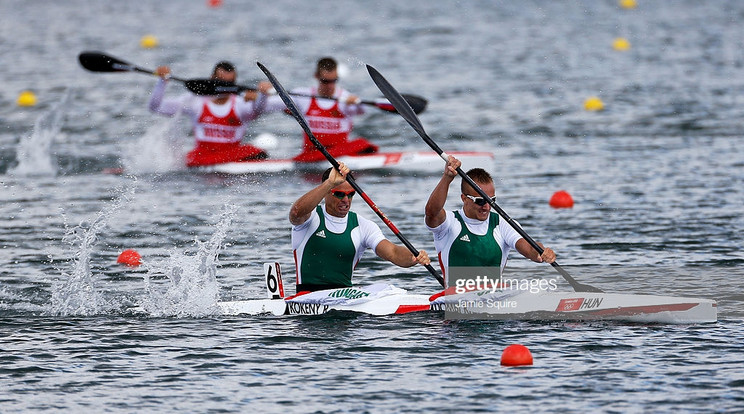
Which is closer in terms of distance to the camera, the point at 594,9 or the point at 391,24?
the point at 391,24

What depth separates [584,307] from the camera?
1070 centimetres

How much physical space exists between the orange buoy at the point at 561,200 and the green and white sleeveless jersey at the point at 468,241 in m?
5.41

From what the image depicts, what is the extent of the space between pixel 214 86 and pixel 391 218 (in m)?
3.25

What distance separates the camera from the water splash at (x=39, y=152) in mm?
18797

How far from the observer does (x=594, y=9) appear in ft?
135

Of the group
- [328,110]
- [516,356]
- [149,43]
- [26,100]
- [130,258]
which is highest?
[149,43]

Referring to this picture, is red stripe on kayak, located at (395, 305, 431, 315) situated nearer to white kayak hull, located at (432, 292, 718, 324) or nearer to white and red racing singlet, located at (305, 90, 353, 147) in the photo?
white kayak hull, located at (432, 292, 718, 324)

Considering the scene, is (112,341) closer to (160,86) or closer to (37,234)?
(37,234)

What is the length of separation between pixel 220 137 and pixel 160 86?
110 centimetres

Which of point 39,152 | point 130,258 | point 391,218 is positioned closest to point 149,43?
point 39,152

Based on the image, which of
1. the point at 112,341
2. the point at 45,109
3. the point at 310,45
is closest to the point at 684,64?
the point at 310,45

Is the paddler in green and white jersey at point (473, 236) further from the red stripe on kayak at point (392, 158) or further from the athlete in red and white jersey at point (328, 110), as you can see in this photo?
the red stripe on kayak at point (392, 158)

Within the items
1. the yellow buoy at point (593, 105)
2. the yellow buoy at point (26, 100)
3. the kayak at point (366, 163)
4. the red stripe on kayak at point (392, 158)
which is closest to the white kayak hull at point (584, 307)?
the kayak at point (366, 163)

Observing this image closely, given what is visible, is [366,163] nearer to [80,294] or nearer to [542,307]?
[80,294]
